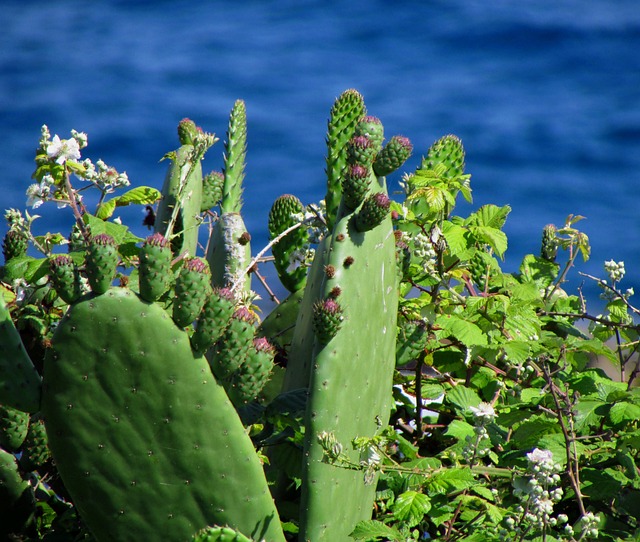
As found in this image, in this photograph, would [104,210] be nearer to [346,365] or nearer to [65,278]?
[65,278]

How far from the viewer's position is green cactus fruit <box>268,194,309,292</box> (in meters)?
2.45

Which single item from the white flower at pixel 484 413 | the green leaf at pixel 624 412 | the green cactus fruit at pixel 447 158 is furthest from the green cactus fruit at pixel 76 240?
the green leaf at pixel 624 412

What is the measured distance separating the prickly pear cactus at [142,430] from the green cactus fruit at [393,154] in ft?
1.93

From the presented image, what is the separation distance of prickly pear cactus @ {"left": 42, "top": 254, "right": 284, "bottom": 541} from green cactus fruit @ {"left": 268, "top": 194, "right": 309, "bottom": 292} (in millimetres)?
746

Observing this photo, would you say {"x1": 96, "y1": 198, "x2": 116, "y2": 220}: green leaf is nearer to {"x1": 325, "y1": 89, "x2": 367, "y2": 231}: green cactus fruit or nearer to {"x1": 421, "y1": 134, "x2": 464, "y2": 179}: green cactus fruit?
{"x1": 325, "y1": 89, "x2": 367, "y2": 231}: green cactus fruit

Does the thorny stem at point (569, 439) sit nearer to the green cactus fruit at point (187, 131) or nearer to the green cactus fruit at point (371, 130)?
the green cactus fruit at point (371, 130)

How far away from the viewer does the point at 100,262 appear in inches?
64.7

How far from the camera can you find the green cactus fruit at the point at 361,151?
1958 mm

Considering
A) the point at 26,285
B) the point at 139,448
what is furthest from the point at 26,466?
the point at 139,448

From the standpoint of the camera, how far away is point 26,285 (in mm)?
2402

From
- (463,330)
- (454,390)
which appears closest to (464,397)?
(454,390)

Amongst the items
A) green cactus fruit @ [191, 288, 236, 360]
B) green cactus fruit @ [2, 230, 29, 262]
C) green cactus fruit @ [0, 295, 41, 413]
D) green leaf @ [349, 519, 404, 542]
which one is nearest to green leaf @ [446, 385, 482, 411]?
green leaf @ [349, 519, 404, 542]

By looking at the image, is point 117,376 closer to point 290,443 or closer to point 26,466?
point 290,443

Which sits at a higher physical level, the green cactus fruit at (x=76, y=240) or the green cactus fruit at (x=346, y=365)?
the green cactus fruit at (x=76, y=240)
